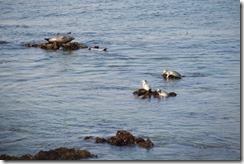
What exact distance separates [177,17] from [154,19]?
103cm

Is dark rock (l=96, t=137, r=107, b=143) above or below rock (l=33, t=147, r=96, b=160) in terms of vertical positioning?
above

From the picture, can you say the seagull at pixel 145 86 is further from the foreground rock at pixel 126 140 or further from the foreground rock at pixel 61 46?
the foreground rock at pixel 61 46

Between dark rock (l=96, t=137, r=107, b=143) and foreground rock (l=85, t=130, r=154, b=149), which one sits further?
dark rock (l=96, t=137, r=107, b=143)

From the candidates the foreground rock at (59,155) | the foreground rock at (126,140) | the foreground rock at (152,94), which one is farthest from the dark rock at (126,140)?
the foreground rock at (152,94)

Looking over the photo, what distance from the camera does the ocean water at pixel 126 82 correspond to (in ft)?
33.5

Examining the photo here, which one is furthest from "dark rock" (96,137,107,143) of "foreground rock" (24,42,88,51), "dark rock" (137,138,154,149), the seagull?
"foreground rock" (24,42,88,51)

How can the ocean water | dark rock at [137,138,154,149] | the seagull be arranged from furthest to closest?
the seagull
the ocean water
dark rock at [137,138,154,149]

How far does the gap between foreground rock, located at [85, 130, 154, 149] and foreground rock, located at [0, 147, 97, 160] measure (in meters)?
0.76

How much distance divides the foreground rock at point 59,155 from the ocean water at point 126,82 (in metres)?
0.31

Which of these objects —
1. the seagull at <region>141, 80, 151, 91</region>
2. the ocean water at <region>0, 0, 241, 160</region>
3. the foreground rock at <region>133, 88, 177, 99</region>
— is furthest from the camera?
the seagull at <region>141, 80, 151, 91</region>

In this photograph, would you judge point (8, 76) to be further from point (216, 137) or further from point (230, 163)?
point (230, 163)

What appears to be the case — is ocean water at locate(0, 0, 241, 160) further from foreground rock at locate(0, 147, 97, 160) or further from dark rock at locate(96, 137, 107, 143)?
foreground rock at locate(0, 147, 97, 160)

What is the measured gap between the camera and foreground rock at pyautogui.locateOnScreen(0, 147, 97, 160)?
29.6 ft

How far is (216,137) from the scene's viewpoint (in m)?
10.2
